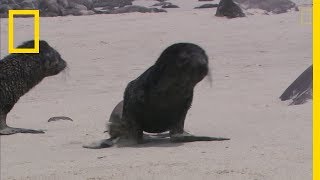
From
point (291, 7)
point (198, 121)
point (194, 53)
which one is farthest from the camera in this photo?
point (291, 7)

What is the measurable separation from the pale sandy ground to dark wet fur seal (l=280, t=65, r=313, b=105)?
170 mm

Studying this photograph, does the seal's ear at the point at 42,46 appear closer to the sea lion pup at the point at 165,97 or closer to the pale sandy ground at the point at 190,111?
the pale sandy ground at the point at 190,111

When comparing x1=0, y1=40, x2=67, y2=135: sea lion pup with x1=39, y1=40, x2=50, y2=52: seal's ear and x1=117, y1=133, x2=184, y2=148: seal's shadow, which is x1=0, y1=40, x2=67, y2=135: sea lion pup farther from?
x1=117, y1=133, x2=184, y2=148: seal's shadow

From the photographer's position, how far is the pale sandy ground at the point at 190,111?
386 cm

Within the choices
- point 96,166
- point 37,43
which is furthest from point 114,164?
point 37,43

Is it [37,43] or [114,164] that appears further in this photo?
[37,43]

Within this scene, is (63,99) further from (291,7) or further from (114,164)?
(291,7)

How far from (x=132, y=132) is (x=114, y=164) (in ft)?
3.85

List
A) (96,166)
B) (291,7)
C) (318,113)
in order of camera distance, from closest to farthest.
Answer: (318,113), (96,166), (291,7)

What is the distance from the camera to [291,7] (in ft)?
70.0

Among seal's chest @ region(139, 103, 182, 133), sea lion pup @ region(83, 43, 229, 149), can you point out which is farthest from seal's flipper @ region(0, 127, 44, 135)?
seal's chest @ region(139, 103, 182, 133)

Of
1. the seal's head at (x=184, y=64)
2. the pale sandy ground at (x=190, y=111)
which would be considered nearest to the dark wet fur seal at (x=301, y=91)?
the pale sandy ground at (x=190, y=111)

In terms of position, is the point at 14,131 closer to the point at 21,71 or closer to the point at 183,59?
the point at 21,71

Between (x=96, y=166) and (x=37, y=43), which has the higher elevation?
(x=37, y=43)
